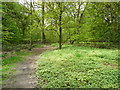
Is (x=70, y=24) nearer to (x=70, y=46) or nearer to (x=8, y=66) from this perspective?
(x=70, y=46)

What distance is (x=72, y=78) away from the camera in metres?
4.04

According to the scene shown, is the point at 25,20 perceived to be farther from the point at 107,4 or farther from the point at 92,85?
the point at 92,85

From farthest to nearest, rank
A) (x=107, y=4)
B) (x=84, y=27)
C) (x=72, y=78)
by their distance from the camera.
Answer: (x=84, y=27), (x=107, y=4), (x=72, y=78)

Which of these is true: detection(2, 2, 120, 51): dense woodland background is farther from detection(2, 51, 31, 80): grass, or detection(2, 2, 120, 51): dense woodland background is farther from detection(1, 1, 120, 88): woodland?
detection(2, 51, 31, 80): grass

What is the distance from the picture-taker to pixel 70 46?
1359 cm

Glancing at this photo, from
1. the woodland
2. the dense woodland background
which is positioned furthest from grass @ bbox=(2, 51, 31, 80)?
the dense woodland background

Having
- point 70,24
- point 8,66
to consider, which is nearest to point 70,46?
point 70,24

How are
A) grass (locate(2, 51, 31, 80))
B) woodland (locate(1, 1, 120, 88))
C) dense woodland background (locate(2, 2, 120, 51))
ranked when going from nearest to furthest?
1. woodland (locate(1, 1, 120, 88))
2. grass (locate(2, 51, 31, 80))
3. dense woodland background (locate(2, 2, 120, 51))

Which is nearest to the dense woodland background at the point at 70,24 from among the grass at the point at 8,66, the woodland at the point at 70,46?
the woodland at the point at 70,46

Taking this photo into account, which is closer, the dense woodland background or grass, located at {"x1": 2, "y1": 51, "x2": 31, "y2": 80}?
grass, located at {"x1": 2, "y1": 51, "x2": 31, "y2": 80}

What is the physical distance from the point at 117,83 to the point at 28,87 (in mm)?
3123

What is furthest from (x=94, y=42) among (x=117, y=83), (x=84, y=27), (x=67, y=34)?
(x=117, y=83)

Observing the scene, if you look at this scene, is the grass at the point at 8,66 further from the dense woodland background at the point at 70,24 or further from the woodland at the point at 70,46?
the dense woodland background at the point at 70,24

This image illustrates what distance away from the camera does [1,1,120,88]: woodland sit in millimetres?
4105
